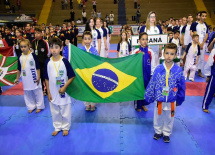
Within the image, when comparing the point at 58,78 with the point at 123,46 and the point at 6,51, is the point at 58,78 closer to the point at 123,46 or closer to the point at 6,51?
the point at 123,46

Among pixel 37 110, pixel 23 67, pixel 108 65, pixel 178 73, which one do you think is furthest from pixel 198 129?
pixel 23 67

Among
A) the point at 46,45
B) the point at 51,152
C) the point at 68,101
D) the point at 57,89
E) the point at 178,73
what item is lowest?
the point at 51,152

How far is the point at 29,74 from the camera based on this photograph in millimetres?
4422

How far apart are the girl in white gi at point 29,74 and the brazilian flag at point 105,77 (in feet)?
3.44

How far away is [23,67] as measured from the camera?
4.38 metres

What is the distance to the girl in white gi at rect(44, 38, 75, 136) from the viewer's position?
3.47 metres

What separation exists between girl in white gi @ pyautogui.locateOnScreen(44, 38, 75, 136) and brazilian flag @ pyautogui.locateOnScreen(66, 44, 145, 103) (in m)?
0.39

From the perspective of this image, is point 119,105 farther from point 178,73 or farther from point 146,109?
point 178,73

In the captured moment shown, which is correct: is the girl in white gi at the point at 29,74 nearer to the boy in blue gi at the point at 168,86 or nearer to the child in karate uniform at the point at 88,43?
the child in karate uniform at the point at 88,43

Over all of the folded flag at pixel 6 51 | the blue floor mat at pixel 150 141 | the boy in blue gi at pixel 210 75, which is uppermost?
the folded flag at pixel 6 51

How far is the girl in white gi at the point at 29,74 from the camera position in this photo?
4344mm

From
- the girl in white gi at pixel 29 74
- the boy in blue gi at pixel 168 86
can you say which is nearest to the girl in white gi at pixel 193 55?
the boy in blue gi at pixel 168 86

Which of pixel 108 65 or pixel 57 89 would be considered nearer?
pixel 57 89

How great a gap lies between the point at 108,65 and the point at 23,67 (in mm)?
2009
